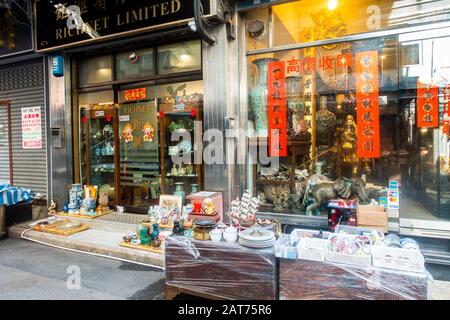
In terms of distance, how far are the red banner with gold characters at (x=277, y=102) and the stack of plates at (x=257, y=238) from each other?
2.69m

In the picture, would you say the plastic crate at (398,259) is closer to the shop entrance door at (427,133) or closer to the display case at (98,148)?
the shop entrance door at (427,133)

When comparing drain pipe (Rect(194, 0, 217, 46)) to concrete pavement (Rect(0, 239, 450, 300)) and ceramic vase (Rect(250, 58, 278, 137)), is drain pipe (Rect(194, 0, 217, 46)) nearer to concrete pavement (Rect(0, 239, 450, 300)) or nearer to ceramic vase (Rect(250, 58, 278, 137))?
ceramic vase (Rect(250, 58, 278, 137))

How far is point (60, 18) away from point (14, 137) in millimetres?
3830

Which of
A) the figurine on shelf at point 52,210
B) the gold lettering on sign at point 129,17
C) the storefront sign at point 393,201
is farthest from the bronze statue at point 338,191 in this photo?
the figurine on shelf at point 52,210

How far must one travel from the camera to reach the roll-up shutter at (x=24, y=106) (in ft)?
27.1

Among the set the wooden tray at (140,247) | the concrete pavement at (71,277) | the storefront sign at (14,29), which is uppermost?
the storefront sign at (14,29)

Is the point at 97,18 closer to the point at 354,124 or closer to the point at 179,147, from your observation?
the point at 179,147

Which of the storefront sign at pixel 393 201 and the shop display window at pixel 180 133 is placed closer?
the storefront sign at pixel 393 201

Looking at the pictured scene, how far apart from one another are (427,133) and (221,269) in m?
4.39

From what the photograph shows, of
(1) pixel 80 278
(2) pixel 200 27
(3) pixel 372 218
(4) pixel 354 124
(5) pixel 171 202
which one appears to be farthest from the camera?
(5) pixel 171 202

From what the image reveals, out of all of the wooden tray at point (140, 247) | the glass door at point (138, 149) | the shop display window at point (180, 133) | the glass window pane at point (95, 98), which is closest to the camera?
the wooden tray at point (140, 247)

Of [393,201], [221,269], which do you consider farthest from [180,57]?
[393,201]

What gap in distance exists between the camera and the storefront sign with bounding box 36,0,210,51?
606 centimetres

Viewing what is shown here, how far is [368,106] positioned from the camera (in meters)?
5.30
